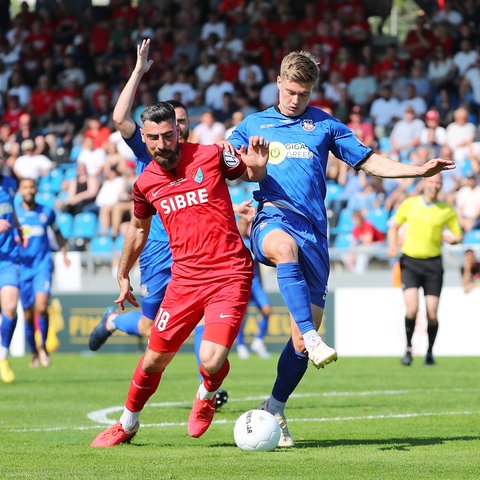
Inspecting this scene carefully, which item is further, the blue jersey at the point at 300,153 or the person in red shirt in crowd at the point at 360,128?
the person in red shirt in crowd at the point at 360,128

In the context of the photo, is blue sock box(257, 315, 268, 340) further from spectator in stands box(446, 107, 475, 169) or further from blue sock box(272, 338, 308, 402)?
blue sock box(272, 338, 308, 402)

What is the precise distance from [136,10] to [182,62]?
12.7 feet

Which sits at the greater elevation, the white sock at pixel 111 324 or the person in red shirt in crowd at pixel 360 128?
the person in red shirt in crowd at pixel 360 128

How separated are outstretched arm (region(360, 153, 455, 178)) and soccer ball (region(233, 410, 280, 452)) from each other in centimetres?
188

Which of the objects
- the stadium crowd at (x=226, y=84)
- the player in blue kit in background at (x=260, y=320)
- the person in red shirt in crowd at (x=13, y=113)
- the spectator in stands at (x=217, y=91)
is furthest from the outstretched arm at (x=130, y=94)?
the person in red shirt in crowd at (x=13, y=113)

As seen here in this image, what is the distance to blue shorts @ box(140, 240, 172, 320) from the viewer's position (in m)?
10.2

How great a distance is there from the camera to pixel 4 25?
3142 centimetres

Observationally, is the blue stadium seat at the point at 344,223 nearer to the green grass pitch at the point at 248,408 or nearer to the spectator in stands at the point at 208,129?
the spectator in stands at the point at 208,129

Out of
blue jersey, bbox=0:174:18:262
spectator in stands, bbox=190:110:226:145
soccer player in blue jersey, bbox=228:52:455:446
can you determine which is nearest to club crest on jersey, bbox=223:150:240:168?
soccer player in blue jersey, bbox=228:52:455:446

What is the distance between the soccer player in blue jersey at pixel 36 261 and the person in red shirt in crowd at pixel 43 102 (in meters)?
10.2

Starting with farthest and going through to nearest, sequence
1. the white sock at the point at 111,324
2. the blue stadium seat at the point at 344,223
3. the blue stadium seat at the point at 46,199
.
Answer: the blue stadium seat at the point at 46,199 → the blue stadium seat at the point at 344,223 → the white sock at the point at 111,324

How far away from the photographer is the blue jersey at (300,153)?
8.12m

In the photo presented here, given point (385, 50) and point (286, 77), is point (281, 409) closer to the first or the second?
point (286, 77)

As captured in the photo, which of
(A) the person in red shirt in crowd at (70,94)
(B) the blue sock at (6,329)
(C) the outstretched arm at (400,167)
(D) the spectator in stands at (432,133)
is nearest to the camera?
(C) the outstretched arm at (400,167)
